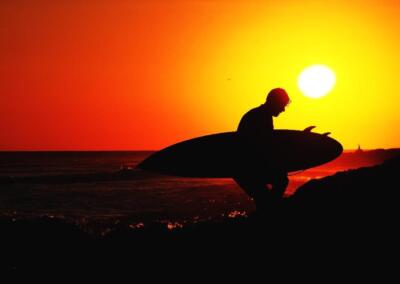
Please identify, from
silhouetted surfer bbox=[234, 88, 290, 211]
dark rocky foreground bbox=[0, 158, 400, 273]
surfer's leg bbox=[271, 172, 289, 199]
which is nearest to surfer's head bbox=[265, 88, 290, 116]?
silhouetted surfer bbox=[234, 88, 290, 211]

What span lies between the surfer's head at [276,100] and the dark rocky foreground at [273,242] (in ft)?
6.00

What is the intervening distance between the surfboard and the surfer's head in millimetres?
861

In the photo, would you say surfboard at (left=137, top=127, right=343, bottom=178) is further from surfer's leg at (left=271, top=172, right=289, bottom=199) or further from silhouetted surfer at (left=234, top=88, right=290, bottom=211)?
surfer's leg at (left=271, top=172, right=289, bottom=199)

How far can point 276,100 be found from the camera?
9.06 metres

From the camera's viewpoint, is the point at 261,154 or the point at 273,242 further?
the point at 261,154

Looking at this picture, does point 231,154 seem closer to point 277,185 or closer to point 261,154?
point 261,154

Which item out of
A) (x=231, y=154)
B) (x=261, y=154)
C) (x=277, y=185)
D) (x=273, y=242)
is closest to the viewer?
(x=273, y=242)

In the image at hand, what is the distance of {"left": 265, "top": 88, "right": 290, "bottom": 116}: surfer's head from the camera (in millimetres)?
9062

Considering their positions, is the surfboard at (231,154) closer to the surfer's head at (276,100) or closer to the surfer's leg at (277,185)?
the surfer's leg at (277,185)

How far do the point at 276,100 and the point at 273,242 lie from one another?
2.54 meters

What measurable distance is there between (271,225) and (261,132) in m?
1.83

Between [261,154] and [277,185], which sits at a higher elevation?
[261,154]

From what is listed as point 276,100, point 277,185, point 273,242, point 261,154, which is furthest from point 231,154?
point 273,242

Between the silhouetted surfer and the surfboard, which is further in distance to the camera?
the surfboard
